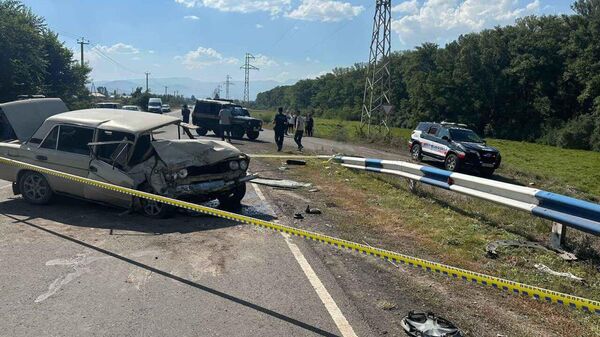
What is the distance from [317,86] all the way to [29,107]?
139 metres

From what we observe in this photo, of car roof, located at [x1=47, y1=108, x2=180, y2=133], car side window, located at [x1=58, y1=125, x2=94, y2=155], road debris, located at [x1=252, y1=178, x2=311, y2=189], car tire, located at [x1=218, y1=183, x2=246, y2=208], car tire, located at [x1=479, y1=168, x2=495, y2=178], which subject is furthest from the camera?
car tire, located at [x1=479, y1=168, x2=495, y2=178]

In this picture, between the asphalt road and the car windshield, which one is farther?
the car windshield

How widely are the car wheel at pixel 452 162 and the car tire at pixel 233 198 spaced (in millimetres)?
10263

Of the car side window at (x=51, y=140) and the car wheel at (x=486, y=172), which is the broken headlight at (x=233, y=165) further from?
the car wheel at (x=486, y=172)

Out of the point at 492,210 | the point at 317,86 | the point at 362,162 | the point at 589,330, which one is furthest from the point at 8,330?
the point at 317,86

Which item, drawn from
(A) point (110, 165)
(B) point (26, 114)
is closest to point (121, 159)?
(A) point (110, 165)

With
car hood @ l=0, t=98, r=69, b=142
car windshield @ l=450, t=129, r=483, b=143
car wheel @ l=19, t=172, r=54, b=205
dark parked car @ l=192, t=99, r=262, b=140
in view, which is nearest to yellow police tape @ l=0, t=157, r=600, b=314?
car wheel @ l=19, t=172, r=54, b=205

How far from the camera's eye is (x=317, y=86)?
145 metres

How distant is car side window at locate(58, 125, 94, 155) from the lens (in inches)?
309

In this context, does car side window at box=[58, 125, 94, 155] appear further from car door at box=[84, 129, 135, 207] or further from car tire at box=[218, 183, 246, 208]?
car tire at box=[218, 183, 246, 208]

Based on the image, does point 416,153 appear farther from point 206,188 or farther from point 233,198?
point 206,188

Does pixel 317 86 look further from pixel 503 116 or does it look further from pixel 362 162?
pixel 362 162

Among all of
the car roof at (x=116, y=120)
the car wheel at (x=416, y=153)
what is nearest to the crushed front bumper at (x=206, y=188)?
the car roof at (x=116, y=120)

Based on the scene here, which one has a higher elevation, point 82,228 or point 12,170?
point 12,170
